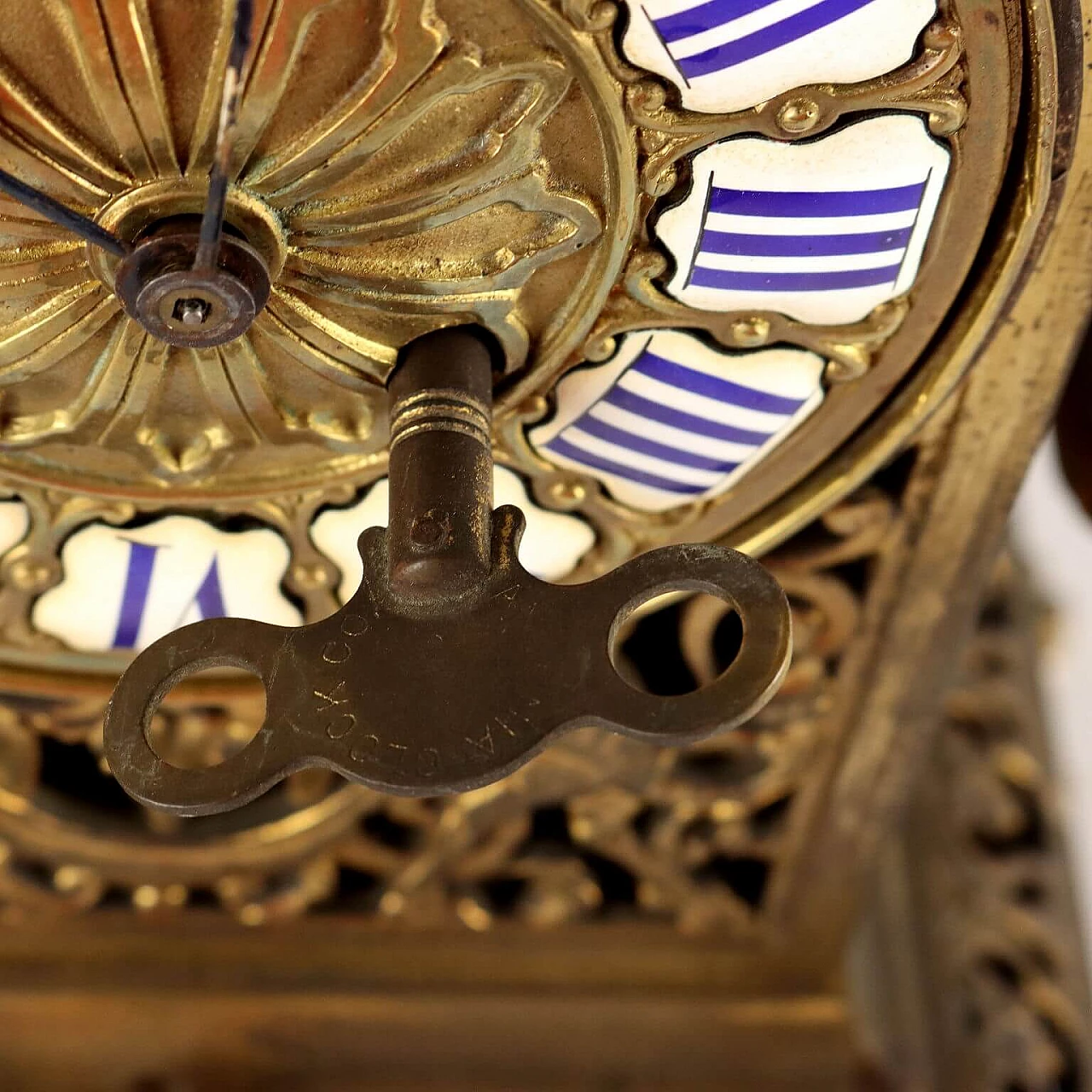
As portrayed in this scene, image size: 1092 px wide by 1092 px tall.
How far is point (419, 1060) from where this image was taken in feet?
3.74

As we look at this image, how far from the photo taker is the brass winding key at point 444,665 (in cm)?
A: 60

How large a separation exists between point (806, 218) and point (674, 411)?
0.41 ft

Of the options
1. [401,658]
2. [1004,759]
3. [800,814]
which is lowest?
[401,658]

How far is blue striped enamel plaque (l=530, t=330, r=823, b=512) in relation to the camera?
75 cm

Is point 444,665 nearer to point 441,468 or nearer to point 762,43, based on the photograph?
point 441,468

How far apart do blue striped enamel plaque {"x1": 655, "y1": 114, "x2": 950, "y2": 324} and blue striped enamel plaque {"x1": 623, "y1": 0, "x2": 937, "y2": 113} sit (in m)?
0.02

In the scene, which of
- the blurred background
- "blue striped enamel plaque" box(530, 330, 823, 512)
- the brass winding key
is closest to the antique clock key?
the brass winding key

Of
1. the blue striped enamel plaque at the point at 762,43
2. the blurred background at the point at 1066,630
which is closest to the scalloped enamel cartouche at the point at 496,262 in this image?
the blue striped enamel plaque at the point at 762,43

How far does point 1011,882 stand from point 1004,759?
3.9 inches

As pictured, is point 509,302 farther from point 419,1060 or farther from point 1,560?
point 419,1060

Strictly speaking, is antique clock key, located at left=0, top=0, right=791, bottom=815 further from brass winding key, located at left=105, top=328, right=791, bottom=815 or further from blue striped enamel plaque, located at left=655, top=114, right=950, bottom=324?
blue striped enamel plaque, located at left=655, top=114, right=950, bottom=324

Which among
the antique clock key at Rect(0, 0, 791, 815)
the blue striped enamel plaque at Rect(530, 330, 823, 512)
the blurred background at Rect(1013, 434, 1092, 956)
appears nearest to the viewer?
the antique clock key at Rect(0, 0, 791, 815)

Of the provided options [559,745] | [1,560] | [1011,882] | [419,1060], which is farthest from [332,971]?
[1011,882]

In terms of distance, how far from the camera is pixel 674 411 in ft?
2.53
